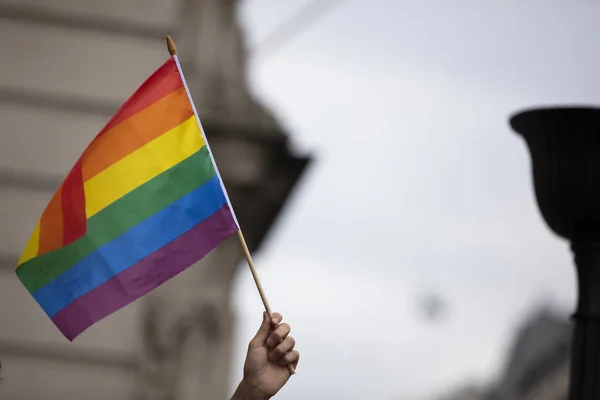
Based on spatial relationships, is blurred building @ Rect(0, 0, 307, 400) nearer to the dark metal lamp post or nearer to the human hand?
the dark metal lamp post

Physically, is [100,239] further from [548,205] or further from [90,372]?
[90,372]

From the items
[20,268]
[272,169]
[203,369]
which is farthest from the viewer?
[272,169]

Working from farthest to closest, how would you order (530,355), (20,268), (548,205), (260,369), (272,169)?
1. (530,355)
2. (272,169)
3. (548,205)
4. (20,268)
5. (260,369)

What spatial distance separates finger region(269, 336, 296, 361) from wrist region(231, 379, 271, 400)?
0.11 metres

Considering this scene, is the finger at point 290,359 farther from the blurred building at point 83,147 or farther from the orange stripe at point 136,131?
the blurred building at point 83,147

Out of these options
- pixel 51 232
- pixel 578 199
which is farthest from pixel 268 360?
pixel 578 199

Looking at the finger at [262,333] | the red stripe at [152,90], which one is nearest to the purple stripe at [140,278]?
the red stripe at [152,90]

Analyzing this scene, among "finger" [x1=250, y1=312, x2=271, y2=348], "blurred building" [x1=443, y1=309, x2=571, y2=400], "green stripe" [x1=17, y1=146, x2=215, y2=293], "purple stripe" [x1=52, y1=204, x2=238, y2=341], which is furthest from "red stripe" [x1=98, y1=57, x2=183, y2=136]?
"blurred building" [x1=443, y1=309, x2=571, y2=400]

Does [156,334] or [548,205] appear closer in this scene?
[548,205]

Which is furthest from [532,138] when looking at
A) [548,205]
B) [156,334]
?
[156,334]

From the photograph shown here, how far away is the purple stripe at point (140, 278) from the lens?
5113 mm

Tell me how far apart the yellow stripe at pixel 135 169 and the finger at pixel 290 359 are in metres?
0.90

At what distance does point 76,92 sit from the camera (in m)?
8.32

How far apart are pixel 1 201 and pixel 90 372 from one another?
3.22 ft
